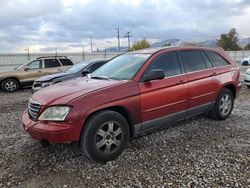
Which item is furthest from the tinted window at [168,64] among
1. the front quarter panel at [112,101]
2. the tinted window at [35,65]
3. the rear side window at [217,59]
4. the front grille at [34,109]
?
the tinted window at [35,65]

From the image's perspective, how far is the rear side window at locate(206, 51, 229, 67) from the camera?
5855mm

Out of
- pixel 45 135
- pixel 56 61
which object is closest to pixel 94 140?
pixel 45 135

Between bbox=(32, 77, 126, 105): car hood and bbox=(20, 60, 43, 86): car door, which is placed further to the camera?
bbox=(20, 60, 43, 86): car door

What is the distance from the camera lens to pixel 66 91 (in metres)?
4.07

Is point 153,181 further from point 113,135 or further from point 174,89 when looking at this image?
point 174,89

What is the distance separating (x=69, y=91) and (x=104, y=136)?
859 millimetres

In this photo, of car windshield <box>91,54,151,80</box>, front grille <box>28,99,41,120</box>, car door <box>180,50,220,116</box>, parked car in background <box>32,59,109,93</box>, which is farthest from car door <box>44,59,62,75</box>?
front grille <box>28,99,41,120</box>

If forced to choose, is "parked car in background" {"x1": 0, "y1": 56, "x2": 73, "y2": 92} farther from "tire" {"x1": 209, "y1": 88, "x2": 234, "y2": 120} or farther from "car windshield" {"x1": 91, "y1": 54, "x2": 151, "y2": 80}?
"tire" {"x1": 209, "y1": 88, "x2": 234, "y2": 120}

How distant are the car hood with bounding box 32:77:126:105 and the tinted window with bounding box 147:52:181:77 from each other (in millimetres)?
864

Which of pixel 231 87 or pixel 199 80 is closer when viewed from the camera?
pixel 199 80

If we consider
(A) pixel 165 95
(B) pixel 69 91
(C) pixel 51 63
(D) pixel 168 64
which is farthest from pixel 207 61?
(C) pixel 51 63

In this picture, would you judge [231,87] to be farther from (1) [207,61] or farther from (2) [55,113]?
(2) [55,113]

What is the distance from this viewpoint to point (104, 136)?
12.9ft

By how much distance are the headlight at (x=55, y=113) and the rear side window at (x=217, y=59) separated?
355 cm
